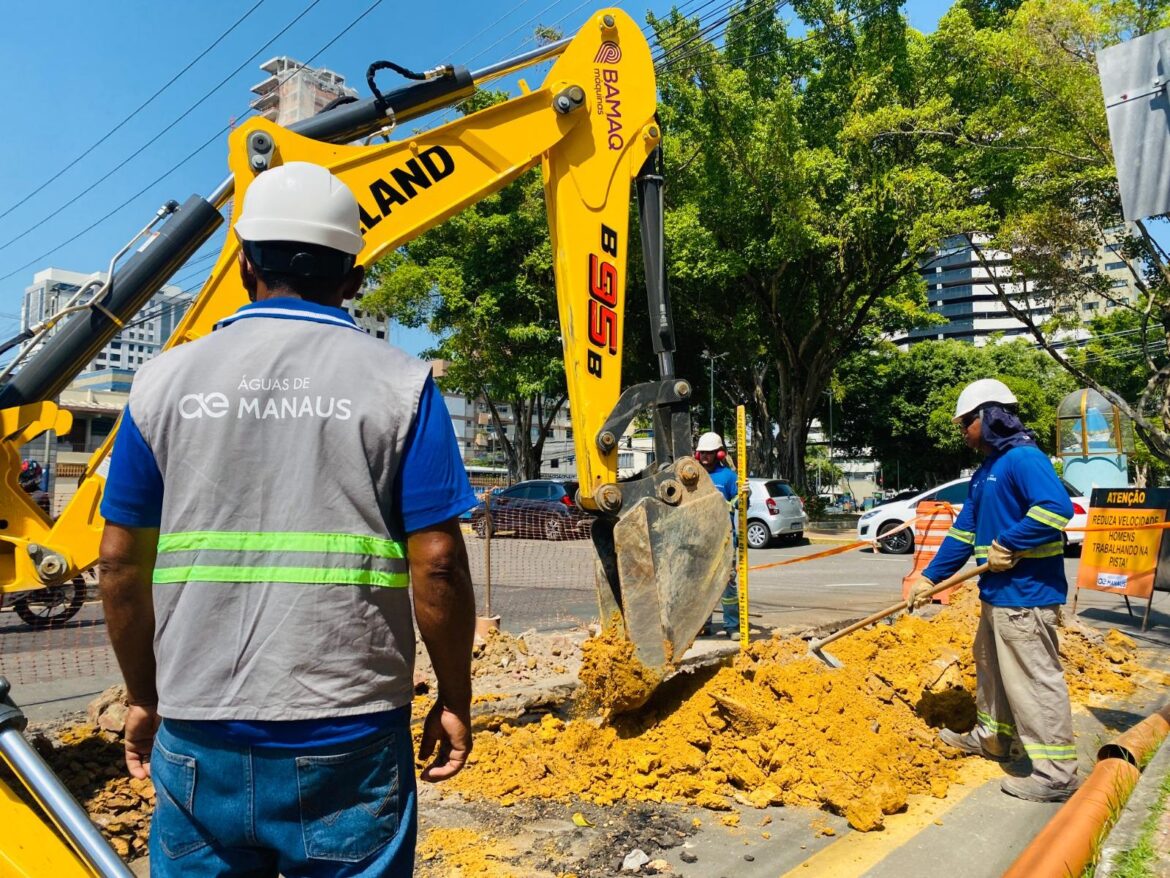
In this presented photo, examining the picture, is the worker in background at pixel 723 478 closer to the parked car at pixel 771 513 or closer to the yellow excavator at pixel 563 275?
the yellow excavator at pixel 563 275

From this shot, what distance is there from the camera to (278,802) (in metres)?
1.56

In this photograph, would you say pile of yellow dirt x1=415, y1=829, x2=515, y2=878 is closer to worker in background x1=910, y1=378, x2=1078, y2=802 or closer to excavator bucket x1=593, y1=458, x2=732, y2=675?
excavator bucket x1=593, y1=458, x2=732, y2=675

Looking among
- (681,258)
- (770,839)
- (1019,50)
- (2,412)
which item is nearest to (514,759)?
(770,839)

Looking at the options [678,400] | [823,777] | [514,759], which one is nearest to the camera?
[823,777]

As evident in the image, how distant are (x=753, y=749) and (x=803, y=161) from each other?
17.4 meters

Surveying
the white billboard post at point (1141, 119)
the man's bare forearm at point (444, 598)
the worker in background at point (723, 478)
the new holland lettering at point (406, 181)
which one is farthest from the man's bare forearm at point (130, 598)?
the worker in background at point (723, 478)

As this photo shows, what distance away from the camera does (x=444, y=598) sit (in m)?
1.71

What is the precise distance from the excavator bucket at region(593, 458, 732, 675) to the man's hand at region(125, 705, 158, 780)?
108 inches

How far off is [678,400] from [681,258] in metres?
16.7

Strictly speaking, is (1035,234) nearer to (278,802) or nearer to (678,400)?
(678,400)

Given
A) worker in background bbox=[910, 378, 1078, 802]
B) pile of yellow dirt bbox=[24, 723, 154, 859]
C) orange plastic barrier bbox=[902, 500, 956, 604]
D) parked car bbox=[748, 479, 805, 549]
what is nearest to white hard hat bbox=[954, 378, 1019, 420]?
worker in background bbox=[910, 378, 1078, 802]

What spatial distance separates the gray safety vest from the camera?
1570 mm

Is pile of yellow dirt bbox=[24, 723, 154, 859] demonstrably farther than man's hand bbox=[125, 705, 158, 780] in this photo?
Yes

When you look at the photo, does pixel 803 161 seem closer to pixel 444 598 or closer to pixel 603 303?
pixel 603 303
